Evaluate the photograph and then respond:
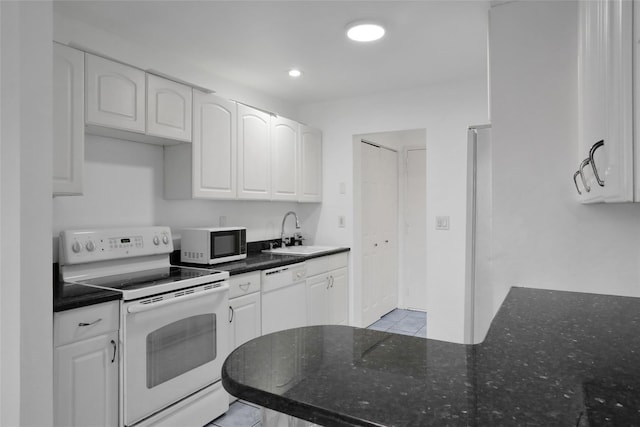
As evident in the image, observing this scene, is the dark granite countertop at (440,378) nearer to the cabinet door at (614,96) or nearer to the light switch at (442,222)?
the cabinet door at (614,96)

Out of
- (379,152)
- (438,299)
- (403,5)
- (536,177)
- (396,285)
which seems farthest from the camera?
(396,285)

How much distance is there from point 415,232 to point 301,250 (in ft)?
6.03

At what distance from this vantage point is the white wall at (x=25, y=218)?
4.91ft

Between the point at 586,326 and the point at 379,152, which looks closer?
the point at 586,326

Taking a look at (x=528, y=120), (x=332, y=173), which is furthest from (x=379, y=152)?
(x=528, y=120)

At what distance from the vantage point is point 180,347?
7.09 feet

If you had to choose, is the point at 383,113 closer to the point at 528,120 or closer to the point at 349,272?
the point at 349,272

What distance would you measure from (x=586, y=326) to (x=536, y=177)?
0.92m

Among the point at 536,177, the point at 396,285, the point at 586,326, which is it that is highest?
the point at 536,177

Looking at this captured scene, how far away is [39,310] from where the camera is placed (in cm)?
154

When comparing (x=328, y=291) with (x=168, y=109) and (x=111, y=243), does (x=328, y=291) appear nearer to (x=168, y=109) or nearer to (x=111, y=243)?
(x=111, y=243)

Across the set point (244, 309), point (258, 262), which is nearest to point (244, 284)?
point (244, 309)

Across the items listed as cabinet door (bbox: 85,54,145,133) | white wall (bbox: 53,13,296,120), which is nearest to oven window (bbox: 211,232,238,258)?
cabinet door (bbox: 85,54,145,133)

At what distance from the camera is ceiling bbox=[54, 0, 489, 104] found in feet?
6.98
